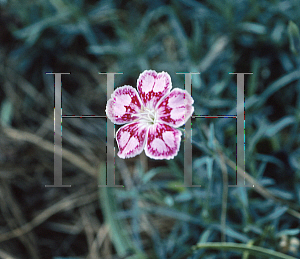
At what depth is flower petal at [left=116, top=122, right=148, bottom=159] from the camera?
1003 mm

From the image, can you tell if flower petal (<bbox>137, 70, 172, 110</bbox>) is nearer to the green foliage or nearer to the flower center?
the flower center

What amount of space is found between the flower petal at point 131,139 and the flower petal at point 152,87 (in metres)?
0.08

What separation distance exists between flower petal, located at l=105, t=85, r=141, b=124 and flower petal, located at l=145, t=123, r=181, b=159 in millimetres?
91

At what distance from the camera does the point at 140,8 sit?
2.14 meters

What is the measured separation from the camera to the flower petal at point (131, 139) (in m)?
1.00

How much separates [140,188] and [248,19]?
113 cm

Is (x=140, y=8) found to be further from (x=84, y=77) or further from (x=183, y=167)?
(x=183, y=167)

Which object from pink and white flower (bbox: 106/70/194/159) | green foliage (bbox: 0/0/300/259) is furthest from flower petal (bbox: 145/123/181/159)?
green foliage (bbox: 0/0/300/259)

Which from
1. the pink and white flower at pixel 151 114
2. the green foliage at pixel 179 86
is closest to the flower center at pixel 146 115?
the pink and white flower at pixel 151 114

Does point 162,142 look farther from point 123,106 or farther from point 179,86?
point 179,86

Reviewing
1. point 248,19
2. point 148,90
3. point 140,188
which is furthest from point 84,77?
point 148,90

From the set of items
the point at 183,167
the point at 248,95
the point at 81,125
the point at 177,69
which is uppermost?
the point at 177,69

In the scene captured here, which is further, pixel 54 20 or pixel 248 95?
pixel 54 20

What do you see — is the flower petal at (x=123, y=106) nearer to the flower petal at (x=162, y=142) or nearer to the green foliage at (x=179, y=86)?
the flower petal at (x=162, y=142)
